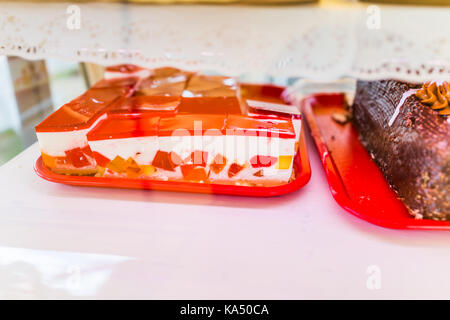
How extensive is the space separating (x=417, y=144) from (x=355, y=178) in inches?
8.2

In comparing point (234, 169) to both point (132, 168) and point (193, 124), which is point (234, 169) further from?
point (132, 168)

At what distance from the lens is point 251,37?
51 centimetres

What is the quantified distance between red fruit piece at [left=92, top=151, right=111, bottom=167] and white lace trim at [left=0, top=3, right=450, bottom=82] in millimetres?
310

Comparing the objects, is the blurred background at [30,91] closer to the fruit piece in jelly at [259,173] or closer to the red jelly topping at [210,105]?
the red jelly topping at [210,105]

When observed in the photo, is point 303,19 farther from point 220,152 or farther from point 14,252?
point 14,252

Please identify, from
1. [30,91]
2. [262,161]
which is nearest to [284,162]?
[262,161]

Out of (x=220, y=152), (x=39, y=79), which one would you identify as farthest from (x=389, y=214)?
(x=39, y=79)

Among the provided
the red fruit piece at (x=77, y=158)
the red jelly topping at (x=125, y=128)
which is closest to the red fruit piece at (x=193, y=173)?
the red jelly topping at (x=125, y=128)

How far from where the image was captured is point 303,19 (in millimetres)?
487

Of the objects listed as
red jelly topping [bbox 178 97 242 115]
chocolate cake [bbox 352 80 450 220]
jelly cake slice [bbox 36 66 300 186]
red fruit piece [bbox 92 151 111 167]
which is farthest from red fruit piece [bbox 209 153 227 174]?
chocolate cake [bbox 352 80 450 220]

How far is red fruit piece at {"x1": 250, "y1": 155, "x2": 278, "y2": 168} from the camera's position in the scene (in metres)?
0.80

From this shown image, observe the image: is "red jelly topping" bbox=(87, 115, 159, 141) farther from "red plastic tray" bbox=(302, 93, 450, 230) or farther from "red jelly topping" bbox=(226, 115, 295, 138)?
"red plastic tray" bbox=(302, 93, 450, 230)

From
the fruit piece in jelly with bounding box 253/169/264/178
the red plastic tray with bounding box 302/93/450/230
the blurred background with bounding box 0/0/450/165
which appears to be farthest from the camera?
the blurred background with bounding box 0/0/450/165
